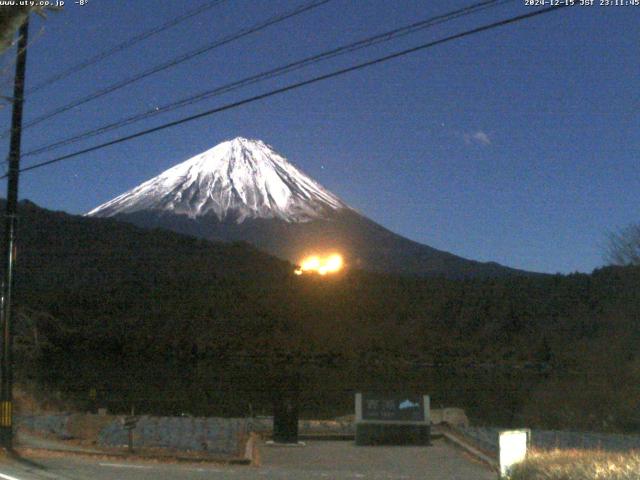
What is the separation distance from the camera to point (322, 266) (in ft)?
292

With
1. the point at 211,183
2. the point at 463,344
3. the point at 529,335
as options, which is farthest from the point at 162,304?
the point at 211,183

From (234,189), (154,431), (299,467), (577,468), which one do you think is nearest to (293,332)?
(234,189)

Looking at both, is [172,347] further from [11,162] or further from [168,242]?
[11,162]

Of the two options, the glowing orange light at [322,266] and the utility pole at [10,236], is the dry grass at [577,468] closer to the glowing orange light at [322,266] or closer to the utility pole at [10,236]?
the utility pole at [10,236]

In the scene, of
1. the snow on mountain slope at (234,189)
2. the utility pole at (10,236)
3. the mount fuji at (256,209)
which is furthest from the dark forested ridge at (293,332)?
the mount fuji at (256,209)

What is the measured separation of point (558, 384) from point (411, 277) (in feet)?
135

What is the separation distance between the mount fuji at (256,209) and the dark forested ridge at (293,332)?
808 inches

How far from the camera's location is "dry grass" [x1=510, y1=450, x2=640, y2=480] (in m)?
7.78

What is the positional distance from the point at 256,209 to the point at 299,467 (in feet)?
333

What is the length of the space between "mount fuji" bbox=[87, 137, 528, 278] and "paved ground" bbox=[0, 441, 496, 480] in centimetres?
8548

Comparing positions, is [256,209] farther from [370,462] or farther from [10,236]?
[370,462]

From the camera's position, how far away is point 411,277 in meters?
89.8

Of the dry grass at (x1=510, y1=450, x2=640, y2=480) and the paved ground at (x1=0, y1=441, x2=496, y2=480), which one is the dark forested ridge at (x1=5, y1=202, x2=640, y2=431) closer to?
the paved ground at (x1=0, y1=441, x2=496, y2=480)

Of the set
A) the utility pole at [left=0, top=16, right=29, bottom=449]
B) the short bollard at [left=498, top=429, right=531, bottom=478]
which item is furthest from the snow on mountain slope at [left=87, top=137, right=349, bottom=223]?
the short bollard at [left=498, top=429, right=531, bottom=478]
